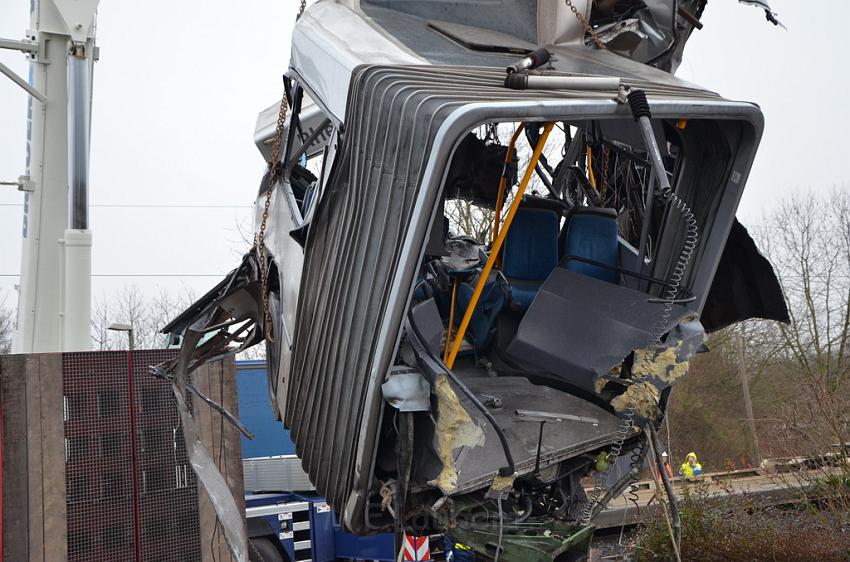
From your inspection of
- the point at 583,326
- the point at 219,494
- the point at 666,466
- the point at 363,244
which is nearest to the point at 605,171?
the point at 583,326

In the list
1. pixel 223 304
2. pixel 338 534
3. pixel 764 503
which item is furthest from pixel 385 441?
pixel 764 503

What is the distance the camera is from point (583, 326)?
5340mm

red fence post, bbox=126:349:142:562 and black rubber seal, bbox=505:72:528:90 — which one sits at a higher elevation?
black rubber seal, bbox=505:72:528:90

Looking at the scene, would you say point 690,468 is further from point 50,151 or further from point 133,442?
point 50,151

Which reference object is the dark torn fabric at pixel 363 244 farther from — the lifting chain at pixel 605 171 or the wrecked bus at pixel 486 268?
the lifting chain at pixel 605 171

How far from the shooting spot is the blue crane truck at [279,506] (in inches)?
→ 433

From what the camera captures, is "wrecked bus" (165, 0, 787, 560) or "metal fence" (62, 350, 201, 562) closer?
"wrecked bus" (165, 0, 787, 560)

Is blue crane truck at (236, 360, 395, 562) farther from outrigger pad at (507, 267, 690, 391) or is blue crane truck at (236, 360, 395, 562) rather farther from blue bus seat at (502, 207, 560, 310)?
outrigger pad at (507, 267, 690, 391)

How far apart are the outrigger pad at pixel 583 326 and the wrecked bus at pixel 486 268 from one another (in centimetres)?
1

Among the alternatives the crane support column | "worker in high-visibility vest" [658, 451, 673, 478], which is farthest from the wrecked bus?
the crane support column

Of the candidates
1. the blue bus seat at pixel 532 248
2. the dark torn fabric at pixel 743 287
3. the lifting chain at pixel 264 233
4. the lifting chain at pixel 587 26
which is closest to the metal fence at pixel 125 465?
the lifting chain at pixel 264 233

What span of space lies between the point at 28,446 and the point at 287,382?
3.48 metres

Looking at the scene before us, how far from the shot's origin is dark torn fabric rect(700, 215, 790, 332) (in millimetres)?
5906

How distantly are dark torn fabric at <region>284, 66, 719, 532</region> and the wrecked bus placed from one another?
0.02 meters
